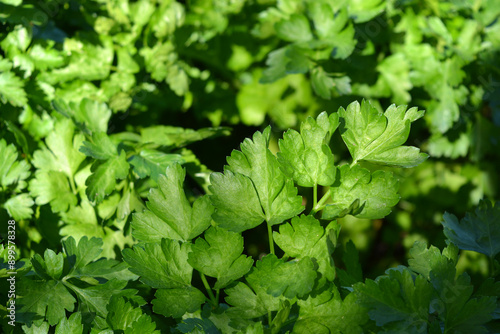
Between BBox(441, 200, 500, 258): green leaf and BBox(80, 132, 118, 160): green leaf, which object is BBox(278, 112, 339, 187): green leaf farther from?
BBox(80, 132, 118, 160): green leaf

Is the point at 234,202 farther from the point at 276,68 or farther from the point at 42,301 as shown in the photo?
the point at 276,68

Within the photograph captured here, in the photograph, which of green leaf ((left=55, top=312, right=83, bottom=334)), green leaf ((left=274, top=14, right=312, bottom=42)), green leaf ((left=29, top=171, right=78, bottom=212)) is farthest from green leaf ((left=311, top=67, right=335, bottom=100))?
green leaf ((left=55, top=312, right=83, bottom=334))

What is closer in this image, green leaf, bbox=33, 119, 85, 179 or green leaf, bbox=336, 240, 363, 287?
green leaf, bbox=336, 240, 363, 287

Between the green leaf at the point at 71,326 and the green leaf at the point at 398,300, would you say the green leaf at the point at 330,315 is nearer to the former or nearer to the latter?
the green leaf at the point at 398,300

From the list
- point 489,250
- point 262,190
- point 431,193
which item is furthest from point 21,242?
point 431,193

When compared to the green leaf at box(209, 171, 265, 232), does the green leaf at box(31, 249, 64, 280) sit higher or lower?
lower

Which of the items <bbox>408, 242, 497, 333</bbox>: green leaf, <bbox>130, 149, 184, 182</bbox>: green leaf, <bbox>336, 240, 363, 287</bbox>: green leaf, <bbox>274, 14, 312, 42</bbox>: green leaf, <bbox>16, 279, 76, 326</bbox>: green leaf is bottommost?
<bbox>336, 240, 363, 287</bbox>: green leaf

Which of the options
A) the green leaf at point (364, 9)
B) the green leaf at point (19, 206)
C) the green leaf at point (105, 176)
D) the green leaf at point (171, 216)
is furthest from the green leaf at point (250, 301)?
the green leaf at point (364, 9)

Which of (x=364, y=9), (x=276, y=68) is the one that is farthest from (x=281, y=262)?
(x=364, y=9)
